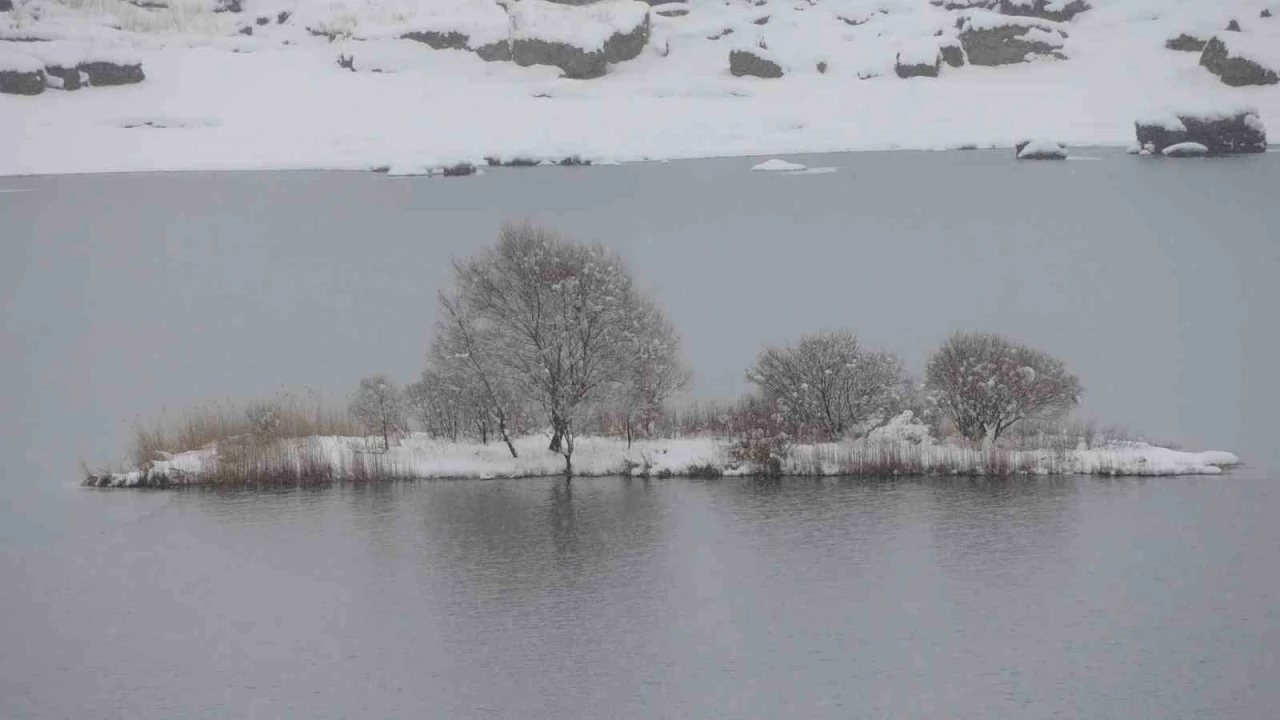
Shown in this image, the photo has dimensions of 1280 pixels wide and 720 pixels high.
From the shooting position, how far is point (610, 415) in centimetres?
2673

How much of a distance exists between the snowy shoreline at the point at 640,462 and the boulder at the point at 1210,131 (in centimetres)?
6376

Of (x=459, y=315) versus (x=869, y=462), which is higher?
(x=459, y=315)

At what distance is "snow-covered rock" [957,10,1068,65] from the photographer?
104 meters

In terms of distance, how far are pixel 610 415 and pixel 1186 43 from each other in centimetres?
8644

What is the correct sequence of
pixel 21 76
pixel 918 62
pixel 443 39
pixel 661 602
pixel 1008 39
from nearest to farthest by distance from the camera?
pixel 661 602, pixel 21 76, pixel 918 62, pixel 1008 39, pixel 443 39

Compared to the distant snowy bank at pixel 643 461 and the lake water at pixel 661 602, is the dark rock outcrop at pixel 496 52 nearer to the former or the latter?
the distant snowy bank at pixel 643 461

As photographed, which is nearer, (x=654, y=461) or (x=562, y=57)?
(x=654, y=461)

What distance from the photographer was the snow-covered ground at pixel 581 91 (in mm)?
90312

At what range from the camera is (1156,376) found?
3566 centimetres

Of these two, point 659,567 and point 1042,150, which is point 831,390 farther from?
point 1042,150

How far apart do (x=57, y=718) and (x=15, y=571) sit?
6.44 m

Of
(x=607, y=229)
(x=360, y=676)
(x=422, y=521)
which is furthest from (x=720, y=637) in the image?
(x=607, y=229)

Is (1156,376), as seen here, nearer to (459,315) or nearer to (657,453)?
(657,453)

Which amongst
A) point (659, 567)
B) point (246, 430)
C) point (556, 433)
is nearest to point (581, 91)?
point (246, 430)
